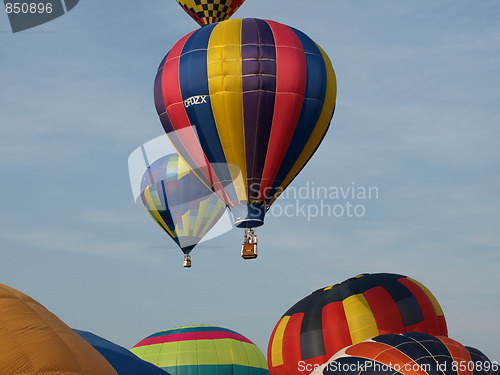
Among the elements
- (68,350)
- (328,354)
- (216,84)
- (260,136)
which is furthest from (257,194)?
(68,350)

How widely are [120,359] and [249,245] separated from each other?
26.4ft

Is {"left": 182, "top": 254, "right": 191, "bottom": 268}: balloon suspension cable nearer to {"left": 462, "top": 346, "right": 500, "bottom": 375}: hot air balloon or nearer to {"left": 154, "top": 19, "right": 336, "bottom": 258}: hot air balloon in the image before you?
{"left": 154, "top": 19, "right": 336, "bottom": 258}: hot air balloon

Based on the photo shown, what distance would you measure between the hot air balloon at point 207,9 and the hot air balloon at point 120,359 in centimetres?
1362

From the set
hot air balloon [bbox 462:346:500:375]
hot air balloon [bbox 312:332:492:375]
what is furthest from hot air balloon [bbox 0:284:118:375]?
hot air balloon [bbox 462:346:500:375]

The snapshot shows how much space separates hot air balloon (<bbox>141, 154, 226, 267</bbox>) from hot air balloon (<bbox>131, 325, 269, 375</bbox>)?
385 centimetres

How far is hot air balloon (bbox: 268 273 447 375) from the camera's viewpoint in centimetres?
2014

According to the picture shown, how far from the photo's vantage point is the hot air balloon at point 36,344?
8.62 m

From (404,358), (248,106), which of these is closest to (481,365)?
(404,358)

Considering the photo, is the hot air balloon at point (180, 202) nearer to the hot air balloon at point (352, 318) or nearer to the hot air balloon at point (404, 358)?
the hot air balloon at point (352, 318)

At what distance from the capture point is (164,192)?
32.7 meters

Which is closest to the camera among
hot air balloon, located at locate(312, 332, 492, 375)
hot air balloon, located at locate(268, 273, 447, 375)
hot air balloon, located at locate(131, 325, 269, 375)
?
hot air balloon, located at locate(312, 332, 492, 375)

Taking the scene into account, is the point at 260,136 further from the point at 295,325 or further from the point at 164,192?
the point at 164,192

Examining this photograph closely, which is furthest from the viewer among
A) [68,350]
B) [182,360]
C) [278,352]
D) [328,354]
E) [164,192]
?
[164,192]

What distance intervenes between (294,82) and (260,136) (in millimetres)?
1479
